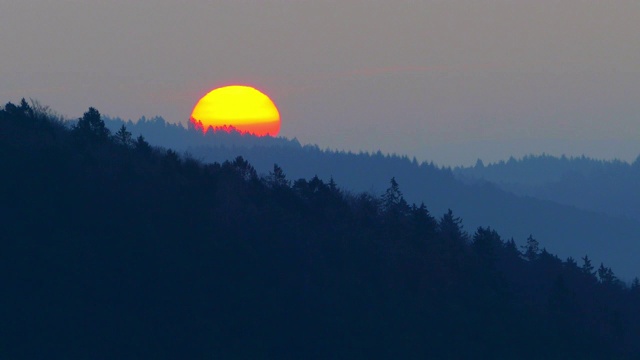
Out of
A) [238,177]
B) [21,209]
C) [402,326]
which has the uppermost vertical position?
[238,177]

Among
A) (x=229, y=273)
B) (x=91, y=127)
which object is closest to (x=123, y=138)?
(x=91, y=127)

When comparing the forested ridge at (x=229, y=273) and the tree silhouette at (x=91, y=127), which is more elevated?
the tree silhouette at (x=91, y=127)

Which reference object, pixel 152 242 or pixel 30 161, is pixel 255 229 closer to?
pixel 152 242

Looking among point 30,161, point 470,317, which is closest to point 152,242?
point 30,161

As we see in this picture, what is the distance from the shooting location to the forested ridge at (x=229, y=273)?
221 ft

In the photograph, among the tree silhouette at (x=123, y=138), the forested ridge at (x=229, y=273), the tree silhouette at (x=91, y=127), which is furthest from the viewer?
the tree silhouette at (x=123, y=138)

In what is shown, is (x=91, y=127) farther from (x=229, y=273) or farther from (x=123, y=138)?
(x=229, y=273)

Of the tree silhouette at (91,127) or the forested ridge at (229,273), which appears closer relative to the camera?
the forested ridge at (229,273)

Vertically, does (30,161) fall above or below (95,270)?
above

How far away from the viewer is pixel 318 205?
308 feet

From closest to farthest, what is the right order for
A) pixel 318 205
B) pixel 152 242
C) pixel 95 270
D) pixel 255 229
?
pixel 95 270 < pixel 152 242 < pixel 255 229 < pixel 318 205

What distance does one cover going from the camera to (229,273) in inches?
3054

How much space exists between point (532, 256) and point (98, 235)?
1898 inches

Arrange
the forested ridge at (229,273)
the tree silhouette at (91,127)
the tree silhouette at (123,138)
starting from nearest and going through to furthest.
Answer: the forested ridge at (229,273)
the tree silhouette at (91,127)
the tree silhouette at (123,138)
